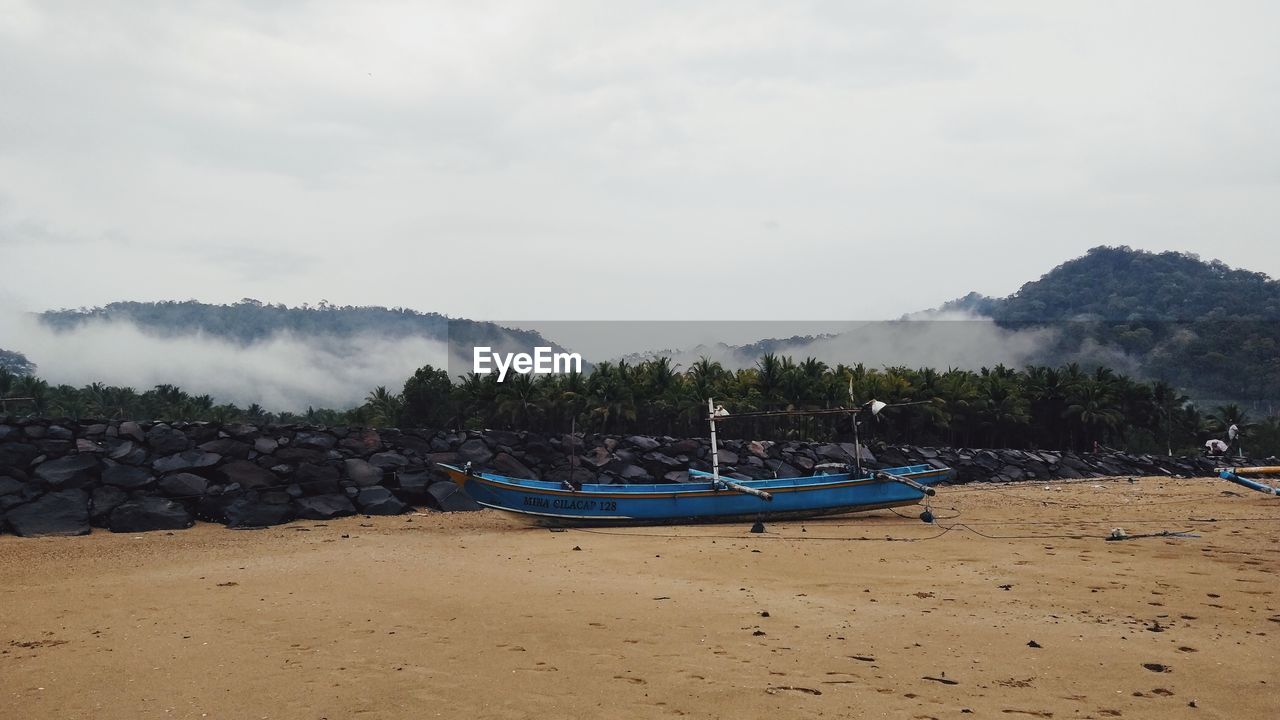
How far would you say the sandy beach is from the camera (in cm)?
678

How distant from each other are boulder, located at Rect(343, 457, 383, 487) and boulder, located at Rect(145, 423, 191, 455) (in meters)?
4.18

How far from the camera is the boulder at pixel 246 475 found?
22.0 meters

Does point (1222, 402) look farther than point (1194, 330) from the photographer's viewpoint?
No

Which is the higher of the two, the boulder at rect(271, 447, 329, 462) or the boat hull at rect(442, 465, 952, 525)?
the boulder at rect(271, 447, 329, 462)

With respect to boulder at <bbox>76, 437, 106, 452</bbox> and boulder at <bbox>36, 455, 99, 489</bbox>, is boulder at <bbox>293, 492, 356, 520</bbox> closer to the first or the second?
boulder at <bbox>36, 455, 99, 489</bbox>

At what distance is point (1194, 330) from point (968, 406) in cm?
12628

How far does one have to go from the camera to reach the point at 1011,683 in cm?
712

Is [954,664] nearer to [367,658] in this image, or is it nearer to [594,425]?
[367,658]

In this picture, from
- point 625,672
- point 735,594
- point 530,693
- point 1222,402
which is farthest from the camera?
point 1222,402

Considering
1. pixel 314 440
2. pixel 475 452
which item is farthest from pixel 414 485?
pixel 475 452

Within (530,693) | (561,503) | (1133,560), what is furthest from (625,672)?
(561,503)

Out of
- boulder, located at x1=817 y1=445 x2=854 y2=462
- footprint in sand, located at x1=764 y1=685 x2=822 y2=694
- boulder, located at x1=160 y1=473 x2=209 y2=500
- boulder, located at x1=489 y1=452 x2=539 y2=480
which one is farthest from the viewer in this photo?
boulder, located at x1=817 y1=445 x2=854 y2=462

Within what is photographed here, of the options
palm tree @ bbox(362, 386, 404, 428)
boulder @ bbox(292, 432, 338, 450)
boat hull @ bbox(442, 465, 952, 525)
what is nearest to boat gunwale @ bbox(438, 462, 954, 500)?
boat hull @ bbox(442, 465, 952, 525)

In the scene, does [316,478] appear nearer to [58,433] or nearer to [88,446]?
[88,446]
